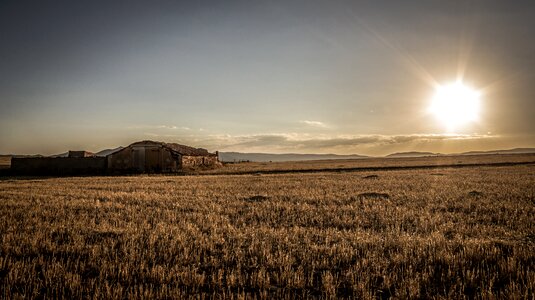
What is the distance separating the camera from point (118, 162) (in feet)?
154

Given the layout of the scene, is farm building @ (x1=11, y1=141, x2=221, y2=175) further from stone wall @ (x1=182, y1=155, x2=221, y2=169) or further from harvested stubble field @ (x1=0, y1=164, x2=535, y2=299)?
harvested stubble field @ (x1=0, y1=164, x2=535, y2=299)

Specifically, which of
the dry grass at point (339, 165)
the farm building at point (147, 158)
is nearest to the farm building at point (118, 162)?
the farm building at point (147, 158)

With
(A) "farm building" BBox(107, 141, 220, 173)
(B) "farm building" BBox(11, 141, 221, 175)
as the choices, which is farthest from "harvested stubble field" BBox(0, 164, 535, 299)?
(A) "farm building" BBox(107, 141, 220, 173)

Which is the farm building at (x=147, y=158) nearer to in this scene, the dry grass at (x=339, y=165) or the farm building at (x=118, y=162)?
the farm building at (x=118, y=162)

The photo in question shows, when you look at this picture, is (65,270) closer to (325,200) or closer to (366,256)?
(366,256)

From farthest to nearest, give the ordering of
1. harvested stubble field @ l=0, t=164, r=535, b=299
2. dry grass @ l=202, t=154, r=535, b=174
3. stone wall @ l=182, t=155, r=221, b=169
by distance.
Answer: dry grass @ l=202, t=154, r=535, b=174, stone wall @ l=182, t=155, r=221, b=169, harvested stubble field @ l=0, t=164, r=535, b=299

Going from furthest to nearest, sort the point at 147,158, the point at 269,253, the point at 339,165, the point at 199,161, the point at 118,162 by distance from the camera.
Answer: the point at 339,165 < the point at 199,161 < the point at 147,158 < the point at 118,162 < the point at 269,253

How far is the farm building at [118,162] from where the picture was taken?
44.8 meters

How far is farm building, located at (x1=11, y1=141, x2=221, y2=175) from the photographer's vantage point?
44.8 meters

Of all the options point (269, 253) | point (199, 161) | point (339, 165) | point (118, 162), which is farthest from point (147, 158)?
point (269, 253)

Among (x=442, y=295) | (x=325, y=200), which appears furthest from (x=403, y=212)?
(x=442, y=295)

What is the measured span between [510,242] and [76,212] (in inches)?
540

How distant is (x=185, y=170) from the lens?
48688 millimetres

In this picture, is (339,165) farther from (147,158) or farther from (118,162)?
(118,162)
